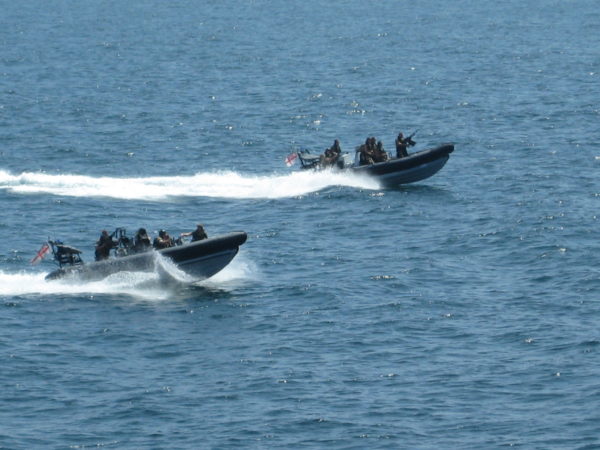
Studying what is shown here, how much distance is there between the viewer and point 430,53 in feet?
415

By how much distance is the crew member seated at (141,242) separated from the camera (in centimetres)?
4606

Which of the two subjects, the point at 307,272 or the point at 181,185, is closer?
the point at 307,272

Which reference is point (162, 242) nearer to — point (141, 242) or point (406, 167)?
point (141, 242)

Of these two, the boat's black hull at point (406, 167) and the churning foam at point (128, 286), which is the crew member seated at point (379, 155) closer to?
the boat's black hull at point (406, 167)

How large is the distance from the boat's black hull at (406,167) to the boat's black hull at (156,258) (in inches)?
644

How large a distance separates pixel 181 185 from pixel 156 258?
59.1 ft

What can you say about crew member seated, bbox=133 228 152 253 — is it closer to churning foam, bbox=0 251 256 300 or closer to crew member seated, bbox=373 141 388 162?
churning foam, bbox=0 251 256 300

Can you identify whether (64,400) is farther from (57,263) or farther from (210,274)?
(57,263)

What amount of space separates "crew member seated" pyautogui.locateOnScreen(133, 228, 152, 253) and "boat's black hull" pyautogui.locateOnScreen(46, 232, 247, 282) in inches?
22.3

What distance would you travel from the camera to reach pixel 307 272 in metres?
48.8

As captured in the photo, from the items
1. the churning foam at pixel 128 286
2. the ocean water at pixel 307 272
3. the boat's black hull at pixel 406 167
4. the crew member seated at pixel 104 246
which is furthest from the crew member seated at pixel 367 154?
the crew member seated at pixel 104 246

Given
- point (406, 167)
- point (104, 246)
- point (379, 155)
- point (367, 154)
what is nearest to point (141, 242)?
point (104, 246)

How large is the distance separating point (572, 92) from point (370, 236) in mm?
44550

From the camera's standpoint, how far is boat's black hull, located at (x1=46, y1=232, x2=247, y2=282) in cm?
4556
